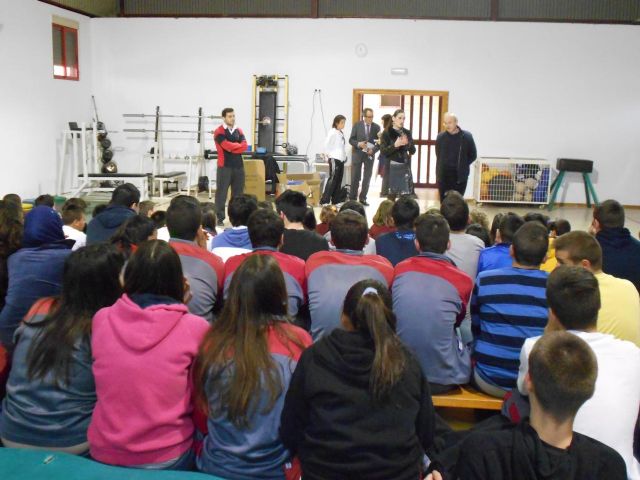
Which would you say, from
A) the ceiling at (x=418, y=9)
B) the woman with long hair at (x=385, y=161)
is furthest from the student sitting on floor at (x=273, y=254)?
the ceiling at (x=418, y=9)

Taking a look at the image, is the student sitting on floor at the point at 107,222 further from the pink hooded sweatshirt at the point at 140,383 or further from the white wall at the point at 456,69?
the white wall at the point at 456,69

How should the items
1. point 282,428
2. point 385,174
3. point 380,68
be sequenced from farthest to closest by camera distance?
point 380,68 < point 385,174 < point 282,428

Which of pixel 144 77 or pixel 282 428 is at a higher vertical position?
pixel 144 77

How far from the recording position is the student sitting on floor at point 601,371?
6.75 ft

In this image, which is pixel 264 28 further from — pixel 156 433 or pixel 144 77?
pixel 156 433

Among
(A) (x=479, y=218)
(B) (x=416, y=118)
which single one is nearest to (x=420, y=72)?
(B) (x=416, y=118)

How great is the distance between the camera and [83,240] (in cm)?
434

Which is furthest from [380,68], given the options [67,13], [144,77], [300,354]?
[300,354]

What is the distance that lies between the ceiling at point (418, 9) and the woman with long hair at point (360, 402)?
428 inches

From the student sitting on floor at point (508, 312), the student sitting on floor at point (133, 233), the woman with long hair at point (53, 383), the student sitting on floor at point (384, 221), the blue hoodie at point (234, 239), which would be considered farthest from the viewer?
the student sitting on floor at point (384, 221)

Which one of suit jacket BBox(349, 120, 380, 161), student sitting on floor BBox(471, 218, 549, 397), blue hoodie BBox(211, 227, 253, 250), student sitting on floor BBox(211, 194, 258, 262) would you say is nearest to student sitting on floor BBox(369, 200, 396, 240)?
student sitting on floor BBox(211, 194, 258, 262)

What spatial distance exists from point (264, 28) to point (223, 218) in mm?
4695

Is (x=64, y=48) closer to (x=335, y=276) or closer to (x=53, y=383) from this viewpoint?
(x=335, y=276)

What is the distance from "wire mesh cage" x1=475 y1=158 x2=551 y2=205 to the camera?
11.5m
